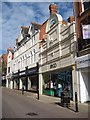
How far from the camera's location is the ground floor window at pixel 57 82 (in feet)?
73.9

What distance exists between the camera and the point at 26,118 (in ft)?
35.4

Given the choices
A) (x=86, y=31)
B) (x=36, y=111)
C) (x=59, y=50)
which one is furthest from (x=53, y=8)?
(x=36, y=111)

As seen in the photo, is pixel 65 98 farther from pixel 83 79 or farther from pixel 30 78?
pixel 30 78

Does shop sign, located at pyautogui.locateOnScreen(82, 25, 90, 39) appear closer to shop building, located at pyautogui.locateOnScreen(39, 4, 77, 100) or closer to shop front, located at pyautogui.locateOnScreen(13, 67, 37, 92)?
shop building, located at pyautogui.locateOnScreen(39, 4, 77, 100)

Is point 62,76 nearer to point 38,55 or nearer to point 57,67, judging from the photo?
point 57,67

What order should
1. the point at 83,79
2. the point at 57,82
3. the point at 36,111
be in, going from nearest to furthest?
the point at 36,111
the point at 83,79
the point at 57,82

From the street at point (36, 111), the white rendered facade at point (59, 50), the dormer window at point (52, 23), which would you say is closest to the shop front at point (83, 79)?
the white rendered facade at point (59, 50)

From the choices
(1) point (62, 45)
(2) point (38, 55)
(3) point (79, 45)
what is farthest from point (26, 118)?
(2) point (38, 55)

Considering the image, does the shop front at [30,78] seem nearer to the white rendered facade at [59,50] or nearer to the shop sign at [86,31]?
the white rendered facade at [59,50]

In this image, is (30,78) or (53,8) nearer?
(53,8)

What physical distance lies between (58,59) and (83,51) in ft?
19.8

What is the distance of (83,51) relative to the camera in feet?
63.4

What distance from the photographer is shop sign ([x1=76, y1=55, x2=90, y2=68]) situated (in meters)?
18.2

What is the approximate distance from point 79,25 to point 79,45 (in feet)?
6.62
